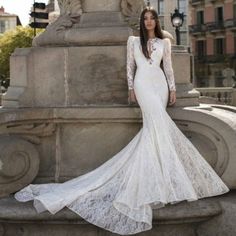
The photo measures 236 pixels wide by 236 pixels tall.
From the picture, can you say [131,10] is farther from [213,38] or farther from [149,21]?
[213,38]

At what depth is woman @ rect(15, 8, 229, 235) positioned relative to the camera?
512 centimetres

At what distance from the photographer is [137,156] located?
5441 mm

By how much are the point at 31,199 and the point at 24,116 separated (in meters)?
0.87

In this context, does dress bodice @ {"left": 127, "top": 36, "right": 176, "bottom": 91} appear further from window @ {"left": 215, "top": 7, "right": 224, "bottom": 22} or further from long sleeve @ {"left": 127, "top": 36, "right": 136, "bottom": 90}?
window @ {"left": 215, "top": 7, "right": 224, "bottom": 22}

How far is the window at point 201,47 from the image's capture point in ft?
220

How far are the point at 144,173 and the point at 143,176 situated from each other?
32 millimetres

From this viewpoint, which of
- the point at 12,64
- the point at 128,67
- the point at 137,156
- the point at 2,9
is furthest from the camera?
the point at 2,9

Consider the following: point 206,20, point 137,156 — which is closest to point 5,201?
point 137,156

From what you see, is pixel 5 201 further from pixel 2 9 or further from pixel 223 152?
pixel 2 9

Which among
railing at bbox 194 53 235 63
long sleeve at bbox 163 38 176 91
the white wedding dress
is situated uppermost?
railing at bbox 194 53 235 63

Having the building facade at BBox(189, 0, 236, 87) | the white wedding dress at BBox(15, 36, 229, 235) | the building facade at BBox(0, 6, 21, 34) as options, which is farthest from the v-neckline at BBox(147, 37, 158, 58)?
the building facade at BBox(0, 6, 21, 34)

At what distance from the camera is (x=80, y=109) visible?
6.01 m

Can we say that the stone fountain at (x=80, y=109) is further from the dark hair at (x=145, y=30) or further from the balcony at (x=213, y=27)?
the balcony at (x=213, y=27)

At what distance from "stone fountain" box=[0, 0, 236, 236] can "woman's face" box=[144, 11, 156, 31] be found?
531 mm
